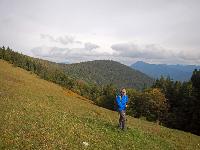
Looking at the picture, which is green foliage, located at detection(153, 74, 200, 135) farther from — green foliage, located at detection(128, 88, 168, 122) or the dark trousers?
the dark trousers

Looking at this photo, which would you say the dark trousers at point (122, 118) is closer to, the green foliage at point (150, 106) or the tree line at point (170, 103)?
the tree line at point (170, 103)

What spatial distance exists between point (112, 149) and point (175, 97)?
2823 inches

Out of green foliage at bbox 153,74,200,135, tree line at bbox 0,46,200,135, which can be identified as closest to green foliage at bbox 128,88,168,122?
tree line at bbox 0,46,200,135

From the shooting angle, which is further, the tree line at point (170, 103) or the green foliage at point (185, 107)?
the tree line at point (170, 103)

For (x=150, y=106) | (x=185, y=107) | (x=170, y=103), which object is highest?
(x=185, y=107)

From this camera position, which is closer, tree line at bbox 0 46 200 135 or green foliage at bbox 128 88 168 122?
tree line at bbox 0 46 200 135

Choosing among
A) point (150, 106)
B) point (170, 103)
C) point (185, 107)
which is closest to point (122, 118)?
point (185, 107)

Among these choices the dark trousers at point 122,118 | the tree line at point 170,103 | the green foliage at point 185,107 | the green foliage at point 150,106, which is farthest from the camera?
the green foliage at point 150,106

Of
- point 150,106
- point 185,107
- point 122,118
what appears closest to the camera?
point 122,118

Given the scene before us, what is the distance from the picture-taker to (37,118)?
2217 cm

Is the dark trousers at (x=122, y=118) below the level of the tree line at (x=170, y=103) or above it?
above

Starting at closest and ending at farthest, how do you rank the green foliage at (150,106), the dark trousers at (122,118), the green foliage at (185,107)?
the dark trousers at (122,118), the green foliage at (185,107), the green foliage at (150,106)

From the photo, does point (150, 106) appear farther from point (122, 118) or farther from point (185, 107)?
point (122, 118)

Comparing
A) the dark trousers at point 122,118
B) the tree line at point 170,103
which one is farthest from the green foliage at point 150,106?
the dark trousers at point 122,118
